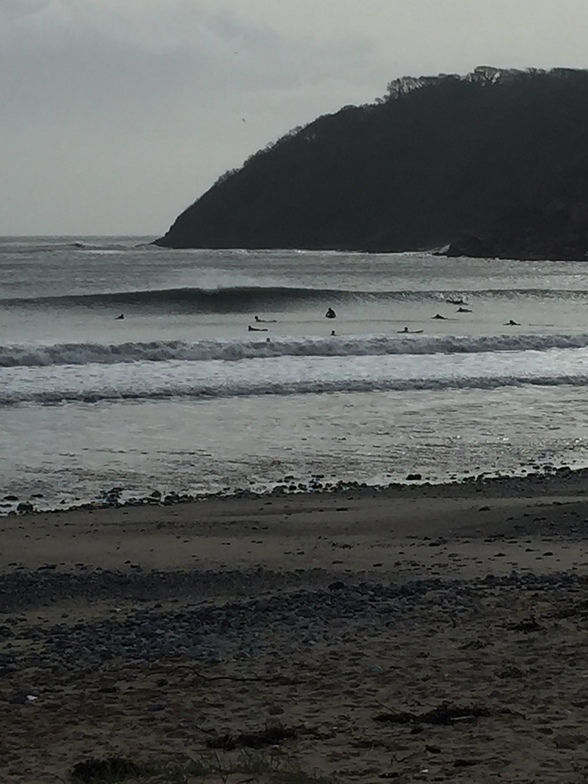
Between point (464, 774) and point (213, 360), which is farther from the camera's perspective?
point (213, 360)

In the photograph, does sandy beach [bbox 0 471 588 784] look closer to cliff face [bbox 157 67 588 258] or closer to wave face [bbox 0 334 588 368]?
wave face [bbox 0 334 588 368]

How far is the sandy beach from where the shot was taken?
438 cm

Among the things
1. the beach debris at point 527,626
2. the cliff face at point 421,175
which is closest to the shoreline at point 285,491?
the beach debris at point 527,626

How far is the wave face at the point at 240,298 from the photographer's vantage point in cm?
4450

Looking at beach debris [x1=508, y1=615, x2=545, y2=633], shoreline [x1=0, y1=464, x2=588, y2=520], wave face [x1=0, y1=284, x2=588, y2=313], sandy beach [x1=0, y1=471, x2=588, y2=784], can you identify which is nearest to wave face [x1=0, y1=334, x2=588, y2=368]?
shoreline [x1=0, y1=464, x2=588, y2=520]

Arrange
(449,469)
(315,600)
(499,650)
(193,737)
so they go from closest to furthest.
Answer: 1. (193,737)
2. (499,650)
3. (315,600)
4. (449,469)

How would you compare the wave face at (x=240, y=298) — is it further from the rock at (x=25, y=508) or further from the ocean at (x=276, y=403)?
the rock at (x=25, y=508)

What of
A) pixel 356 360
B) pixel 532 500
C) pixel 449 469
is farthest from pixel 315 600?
pixel 356 360

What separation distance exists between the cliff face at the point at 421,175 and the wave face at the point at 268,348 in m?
86.4

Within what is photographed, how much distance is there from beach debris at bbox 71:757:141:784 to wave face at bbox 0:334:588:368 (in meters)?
17.9

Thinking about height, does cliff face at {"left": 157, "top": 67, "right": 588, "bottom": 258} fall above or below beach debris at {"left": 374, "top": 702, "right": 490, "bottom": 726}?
above

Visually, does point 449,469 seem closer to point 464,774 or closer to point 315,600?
point 315,600

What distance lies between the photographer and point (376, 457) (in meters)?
12.7

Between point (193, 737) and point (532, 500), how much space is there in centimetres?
601
